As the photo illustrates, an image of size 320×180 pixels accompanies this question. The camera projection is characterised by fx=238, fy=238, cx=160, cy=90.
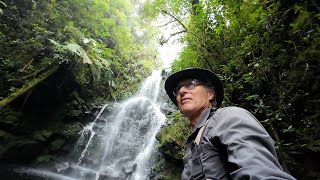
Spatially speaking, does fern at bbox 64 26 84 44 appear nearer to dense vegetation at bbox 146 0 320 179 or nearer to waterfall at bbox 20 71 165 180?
waterfall at bbox 20 71 165 180

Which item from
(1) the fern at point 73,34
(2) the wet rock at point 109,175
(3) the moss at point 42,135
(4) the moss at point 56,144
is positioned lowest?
(2) the wet rock at point 109,175

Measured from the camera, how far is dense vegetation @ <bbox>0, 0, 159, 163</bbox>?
894 cm

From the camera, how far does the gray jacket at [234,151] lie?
1.03 meters

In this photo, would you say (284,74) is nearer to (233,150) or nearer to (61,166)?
(233,150)

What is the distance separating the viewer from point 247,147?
1108mm

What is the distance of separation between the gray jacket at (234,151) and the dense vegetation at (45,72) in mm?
7766

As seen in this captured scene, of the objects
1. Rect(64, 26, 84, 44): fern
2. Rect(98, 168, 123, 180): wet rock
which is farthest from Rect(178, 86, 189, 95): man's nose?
Rect(64, 26, 84, 44): fern

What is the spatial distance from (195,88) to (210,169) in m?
0.88

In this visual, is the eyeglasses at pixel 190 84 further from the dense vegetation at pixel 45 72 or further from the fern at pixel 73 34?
the fern at pixel 73 34

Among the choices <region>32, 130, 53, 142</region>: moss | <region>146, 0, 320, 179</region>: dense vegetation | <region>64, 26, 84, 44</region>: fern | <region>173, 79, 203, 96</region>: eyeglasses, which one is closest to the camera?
<region>173, 79, 203, 96</region>: eyeglasses

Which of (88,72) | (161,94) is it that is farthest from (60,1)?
(161,94)

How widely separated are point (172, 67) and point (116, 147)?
4.68m

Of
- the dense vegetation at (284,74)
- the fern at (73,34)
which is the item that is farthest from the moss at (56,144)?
the dense vegetation at (284,74)

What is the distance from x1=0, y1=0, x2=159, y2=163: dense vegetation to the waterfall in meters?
0.80
